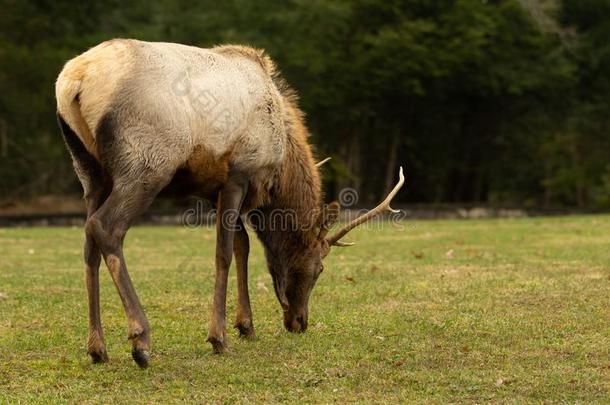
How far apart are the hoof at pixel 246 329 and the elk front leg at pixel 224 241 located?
562mm

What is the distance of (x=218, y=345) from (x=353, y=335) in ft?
4.20

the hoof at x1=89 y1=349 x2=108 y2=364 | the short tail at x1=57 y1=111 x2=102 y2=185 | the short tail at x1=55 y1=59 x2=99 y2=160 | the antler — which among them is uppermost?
the short tail at x1=55 y1=59 x2=99 y2=160

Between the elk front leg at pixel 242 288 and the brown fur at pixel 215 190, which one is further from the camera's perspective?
the elk front leg at pixel 242 288

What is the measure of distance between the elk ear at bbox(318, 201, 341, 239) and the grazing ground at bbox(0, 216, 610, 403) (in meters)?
0.85

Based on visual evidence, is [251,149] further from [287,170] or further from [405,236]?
[405,236]

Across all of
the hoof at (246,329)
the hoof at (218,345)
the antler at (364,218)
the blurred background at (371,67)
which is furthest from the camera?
the blurred background at (371,67)

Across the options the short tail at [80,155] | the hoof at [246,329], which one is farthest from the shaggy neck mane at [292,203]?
the short tail at [80,155]

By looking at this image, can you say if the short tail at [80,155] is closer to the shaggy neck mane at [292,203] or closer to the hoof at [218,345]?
the hoof at [218,345]

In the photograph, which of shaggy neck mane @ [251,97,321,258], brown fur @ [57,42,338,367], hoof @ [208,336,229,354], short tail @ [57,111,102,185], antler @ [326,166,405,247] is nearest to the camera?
brown fur @ [57,42,338,367]

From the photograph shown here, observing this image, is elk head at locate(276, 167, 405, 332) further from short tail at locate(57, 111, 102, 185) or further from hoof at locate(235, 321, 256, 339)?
short tail at locate(57, 111, 102, 185)

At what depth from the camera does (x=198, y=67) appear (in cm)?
759

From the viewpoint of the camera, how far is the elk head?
28.3 ft

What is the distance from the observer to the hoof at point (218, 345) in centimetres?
757

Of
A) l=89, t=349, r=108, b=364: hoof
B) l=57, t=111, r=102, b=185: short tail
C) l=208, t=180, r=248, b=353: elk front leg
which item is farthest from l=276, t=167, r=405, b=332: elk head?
l=57, t=111, r=102, b=185: short tail
